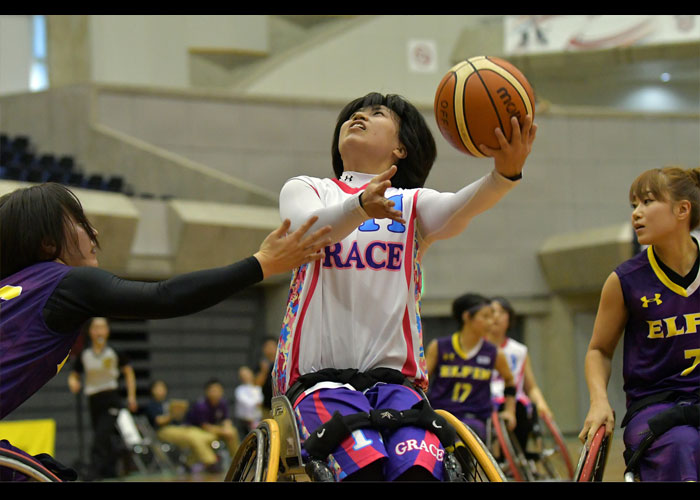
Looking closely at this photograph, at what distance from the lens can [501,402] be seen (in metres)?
7.83

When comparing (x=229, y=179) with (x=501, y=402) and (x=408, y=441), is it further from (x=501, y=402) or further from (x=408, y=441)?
(x=408, y=441)

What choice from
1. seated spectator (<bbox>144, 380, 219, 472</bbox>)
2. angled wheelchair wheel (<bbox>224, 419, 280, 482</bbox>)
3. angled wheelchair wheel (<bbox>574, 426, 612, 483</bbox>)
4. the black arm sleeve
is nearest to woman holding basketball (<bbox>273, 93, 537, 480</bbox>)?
angled wheelchair wheel (<bbox>224, 419, 280, 482</bbox>)

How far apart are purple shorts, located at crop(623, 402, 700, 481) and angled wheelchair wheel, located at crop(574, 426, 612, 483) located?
11 cm

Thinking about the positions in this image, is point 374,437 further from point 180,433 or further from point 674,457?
point 180,433

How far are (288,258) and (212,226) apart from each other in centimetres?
1051

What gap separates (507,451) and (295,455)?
4.00 m

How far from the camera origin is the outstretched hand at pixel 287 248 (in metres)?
2.22

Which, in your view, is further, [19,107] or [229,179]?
[19,107]

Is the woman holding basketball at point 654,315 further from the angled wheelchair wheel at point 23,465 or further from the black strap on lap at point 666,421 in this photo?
the angled wheelchair wheel at point 23,465

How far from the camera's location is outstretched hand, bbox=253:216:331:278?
7.30 feet

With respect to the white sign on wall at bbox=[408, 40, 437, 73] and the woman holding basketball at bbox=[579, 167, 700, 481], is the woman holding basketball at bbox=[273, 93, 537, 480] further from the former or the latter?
the white sign on wall at bbox=[408, 40, 437, 73]

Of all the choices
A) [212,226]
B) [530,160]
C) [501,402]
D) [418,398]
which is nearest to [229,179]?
[212,226]

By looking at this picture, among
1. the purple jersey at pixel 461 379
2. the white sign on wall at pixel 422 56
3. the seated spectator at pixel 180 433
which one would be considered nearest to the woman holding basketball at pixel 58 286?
the purple jersey at pixel 461 379

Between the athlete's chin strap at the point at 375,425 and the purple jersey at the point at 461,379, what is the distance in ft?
12.4
